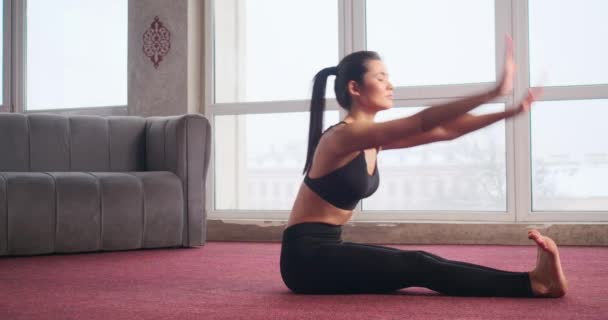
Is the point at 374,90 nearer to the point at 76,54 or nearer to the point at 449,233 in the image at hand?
the point at 449,233

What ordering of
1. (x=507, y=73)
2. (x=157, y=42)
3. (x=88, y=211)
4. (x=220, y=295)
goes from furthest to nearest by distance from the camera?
(x=157, y=42), (x=88, y=211), (x=220, y=295), (x=507, y=73)

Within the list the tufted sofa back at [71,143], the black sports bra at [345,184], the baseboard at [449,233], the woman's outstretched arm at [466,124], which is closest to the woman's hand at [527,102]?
the woman's outstretched arm at [466,124]

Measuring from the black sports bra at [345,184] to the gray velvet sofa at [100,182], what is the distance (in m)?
2.14

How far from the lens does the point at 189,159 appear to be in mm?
4367

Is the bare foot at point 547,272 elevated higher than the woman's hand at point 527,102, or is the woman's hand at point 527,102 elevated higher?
the woman's hand at point 527,102

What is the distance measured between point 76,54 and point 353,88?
14.3 ft

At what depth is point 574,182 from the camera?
14.7 ft

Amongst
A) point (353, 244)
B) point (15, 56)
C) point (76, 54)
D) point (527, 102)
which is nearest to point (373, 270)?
point (353, 244)

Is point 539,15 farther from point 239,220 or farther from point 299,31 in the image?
point 239,220

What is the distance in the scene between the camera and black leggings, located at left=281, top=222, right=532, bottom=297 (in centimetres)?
211

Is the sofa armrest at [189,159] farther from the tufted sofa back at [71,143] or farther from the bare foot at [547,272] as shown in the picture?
the bare foot at [547,272]

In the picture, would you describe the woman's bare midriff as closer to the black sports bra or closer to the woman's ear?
the black sports bra

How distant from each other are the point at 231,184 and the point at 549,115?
7.29ft

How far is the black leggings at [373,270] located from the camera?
83.2 inches
